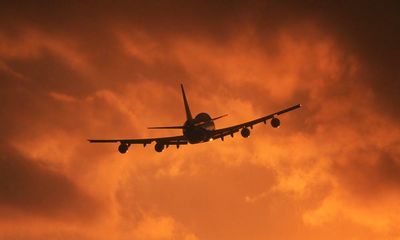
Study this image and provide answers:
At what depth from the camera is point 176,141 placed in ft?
299

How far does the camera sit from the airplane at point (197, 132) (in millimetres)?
83625

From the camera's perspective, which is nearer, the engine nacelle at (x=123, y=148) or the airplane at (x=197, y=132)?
the airplane at (x=197, y=132)

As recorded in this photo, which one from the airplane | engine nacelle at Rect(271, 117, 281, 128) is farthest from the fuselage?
engine nacelle at Rect(271, 117, 281, 128)

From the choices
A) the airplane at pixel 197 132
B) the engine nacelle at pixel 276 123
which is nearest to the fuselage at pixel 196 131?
the airplane at pixel 197 132

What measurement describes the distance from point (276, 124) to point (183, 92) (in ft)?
58.6

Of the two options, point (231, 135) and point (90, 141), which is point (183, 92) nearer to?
point (231, 135)

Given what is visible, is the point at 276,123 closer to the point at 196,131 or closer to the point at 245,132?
the point at 245,132

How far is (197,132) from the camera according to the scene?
83.6m

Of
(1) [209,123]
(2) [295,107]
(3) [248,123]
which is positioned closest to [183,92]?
(1) [209,123]

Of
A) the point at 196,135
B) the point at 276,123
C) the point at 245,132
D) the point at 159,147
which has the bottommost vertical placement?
the point at 196,135

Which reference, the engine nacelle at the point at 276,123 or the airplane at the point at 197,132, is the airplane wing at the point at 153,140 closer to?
the airplane at the point at 197,132

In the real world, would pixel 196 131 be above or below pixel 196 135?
above

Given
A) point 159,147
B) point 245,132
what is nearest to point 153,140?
point 159,147

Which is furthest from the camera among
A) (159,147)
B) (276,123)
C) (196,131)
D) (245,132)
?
(159,147)
